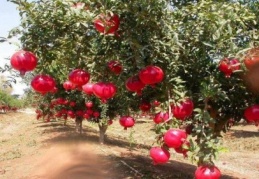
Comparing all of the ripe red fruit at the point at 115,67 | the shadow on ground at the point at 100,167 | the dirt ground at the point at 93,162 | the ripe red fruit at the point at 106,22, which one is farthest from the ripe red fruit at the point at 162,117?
the shadow on ground at the point at 100,167

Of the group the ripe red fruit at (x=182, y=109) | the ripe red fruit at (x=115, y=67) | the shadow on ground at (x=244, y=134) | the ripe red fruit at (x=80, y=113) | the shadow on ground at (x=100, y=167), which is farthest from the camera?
the shadow on ground at (x=244, y=134)

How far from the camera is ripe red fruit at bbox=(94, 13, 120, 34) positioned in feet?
11.8

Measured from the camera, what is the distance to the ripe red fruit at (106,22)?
11.8 feet

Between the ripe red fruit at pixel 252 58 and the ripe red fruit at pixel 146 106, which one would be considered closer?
the ripe red fruit at pixel 252 58

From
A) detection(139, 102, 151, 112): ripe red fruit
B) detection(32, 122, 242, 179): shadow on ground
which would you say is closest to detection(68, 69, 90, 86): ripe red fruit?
detection(139, 102, 151, 112): ripe red fruit

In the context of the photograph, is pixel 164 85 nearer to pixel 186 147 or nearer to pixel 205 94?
pixel 205 94

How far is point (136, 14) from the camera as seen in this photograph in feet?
13.1

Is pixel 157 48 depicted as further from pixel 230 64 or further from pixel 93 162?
pixel 93 162

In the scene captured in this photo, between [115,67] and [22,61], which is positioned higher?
[115,67]

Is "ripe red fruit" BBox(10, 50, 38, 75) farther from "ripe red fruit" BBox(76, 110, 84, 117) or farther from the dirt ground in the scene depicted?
"ripe red fruit" BBox(76, 110, 84, 117)

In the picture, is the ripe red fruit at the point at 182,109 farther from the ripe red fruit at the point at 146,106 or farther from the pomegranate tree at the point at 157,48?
the ripe red fruit at the point at 146,106

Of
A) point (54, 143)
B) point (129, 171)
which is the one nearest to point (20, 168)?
point (129, 171)

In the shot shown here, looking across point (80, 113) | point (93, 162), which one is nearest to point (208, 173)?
point (93, 162)

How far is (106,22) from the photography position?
365 cm
